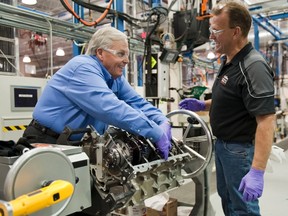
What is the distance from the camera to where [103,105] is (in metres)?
1.46

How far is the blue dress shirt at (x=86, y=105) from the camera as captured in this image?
4.82 ft

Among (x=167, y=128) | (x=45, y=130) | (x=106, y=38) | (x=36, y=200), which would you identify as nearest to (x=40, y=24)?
(x=106, y=38)

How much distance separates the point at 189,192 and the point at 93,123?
6.69 ft

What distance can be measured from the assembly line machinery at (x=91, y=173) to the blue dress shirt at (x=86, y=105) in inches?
4.5

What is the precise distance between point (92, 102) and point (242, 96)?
0.84 meters

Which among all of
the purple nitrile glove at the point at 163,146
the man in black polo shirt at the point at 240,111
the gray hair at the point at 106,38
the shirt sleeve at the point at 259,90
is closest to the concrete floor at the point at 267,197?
the man in black polo shirt at the point at 240,111

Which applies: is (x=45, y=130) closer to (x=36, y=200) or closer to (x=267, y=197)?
(x=36, y=200)

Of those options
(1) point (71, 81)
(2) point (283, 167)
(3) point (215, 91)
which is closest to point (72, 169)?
(1) point (71, 81)

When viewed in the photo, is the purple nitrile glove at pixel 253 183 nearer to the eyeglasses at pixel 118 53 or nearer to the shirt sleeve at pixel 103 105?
the shirt sleeve at pixel 103 105

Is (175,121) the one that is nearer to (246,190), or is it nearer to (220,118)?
(220,118)

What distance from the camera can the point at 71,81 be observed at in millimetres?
1565

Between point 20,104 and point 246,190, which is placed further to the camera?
point 20,104

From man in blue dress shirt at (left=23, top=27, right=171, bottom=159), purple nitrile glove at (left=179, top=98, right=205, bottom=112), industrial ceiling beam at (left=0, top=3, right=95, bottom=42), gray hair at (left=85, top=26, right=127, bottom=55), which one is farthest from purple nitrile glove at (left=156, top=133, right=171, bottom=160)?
industrial ceiling beam at (left=0, top=3, right=95, bottom=42)

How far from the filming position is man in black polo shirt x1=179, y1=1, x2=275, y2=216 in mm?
1469
